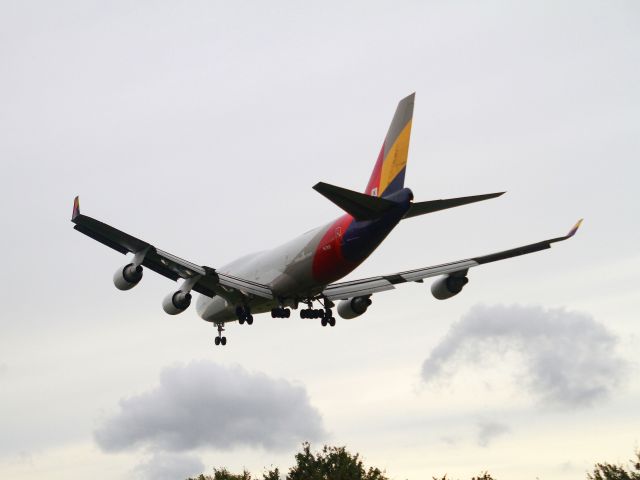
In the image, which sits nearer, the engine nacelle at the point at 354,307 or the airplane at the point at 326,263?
the airplane at the point at 326,263

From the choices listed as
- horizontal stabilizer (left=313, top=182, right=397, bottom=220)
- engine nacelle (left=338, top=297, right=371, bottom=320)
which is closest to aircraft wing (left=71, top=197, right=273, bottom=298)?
engine nacelle (left=338, top=297, right=371, bottom=320)

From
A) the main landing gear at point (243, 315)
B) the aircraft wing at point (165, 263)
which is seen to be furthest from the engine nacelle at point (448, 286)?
the main landing gear at point (243, 315)

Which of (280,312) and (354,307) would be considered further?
(354,307)

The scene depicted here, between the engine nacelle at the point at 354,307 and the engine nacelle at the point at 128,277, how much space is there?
36.7 feet

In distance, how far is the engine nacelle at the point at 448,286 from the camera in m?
45.8

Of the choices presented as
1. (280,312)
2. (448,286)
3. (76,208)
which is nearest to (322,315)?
(280,312)

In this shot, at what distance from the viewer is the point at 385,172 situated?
41.2m

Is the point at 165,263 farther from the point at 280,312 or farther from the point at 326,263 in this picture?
the point at 326,263

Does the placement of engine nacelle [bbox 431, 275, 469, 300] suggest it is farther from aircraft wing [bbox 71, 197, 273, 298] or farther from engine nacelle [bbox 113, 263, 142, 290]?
engine nacelle [bbox 113, 263, 142, 290]

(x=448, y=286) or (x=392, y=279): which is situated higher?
(x=392, y=279)

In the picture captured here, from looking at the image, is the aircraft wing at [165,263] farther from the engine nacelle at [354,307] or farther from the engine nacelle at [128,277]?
the engine nacelle at [354,307]

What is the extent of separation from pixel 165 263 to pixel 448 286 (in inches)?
557

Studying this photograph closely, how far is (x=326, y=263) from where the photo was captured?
4103cm

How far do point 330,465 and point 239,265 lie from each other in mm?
28943
